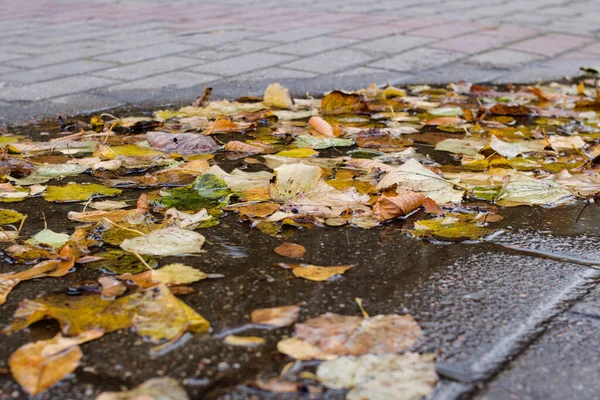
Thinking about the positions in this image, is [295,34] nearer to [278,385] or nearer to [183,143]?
[183,143]

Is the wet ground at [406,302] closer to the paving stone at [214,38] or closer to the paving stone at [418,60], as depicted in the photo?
the paving stone at [418,60]

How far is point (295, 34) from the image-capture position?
15.4 ft

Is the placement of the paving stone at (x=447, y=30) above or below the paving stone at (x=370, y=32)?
below

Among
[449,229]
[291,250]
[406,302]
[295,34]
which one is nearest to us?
[406,302]

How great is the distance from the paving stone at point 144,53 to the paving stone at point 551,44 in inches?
78.1

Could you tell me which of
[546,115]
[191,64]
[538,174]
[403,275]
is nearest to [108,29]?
[191,64]

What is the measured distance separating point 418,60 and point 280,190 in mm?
2391

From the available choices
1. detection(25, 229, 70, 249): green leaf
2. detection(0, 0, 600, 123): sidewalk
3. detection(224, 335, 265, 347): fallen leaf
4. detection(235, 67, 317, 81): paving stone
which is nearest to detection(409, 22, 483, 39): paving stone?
detection(0, 0, 600, 123): sidewalk

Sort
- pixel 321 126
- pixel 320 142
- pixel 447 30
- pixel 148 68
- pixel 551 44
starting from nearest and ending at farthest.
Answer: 1. pixel 320 142
2. pixel 321 126
3. pixel 148 68
4. pixel 551 44
5. pixel 447 30

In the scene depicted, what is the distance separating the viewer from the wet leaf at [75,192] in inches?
70.4

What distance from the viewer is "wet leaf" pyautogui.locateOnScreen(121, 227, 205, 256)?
1420 millimetres

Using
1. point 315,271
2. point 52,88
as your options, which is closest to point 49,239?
point 315,271

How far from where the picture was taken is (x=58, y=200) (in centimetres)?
178

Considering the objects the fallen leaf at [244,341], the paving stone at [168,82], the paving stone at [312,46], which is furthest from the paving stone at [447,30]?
the fallen leaf at [244,341]
